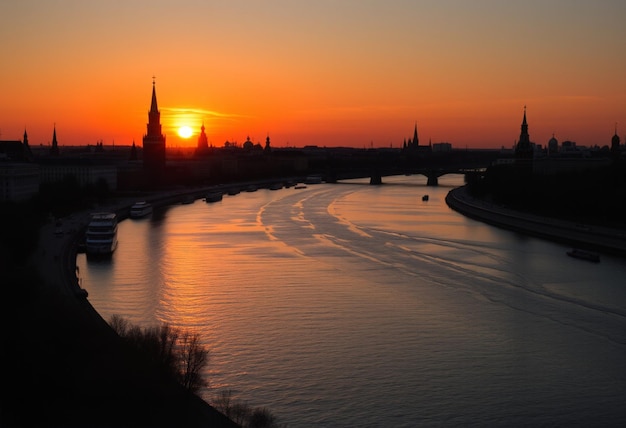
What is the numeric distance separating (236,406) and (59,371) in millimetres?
1270

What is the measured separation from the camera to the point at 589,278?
41.0 feet

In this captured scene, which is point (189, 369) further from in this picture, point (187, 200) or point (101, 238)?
point (187, 200)

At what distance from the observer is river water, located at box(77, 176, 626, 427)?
680cm

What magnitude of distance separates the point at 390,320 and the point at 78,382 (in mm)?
4327

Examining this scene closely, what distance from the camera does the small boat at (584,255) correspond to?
14320 millimetres

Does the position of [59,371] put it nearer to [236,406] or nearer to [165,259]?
[236,406]

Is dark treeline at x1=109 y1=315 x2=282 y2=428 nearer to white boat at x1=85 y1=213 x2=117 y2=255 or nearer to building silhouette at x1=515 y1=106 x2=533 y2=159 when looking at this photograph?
white boat at x1=85 y1=213 x2=117 y2=255

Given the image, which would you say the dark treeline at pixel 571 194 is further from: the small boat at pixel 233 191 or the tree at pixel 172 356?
the tree at pixel 172 356

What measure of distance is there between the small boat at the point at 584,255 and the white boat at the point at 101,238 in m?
7.94

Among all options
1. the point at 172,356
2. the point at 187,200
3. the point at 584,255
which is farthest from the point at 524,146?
the point at 172,356

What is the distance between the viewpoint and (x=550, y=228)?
19172 millimetres

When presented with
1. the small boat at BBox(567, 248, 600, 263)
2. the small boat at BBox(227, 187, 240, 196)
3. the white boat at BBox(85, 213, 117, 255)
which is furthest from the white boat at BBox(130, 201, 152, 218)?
the small boat at BBox(227, 187, 240, 196)

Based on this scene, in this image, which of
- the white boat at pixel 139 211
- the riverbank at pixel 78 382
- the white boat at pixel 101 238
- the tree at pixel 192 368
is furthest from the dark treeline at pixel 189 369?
the white boat at pixel 139 211

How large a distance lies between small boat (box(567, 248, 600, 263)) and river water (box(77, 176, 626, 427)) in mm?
131
